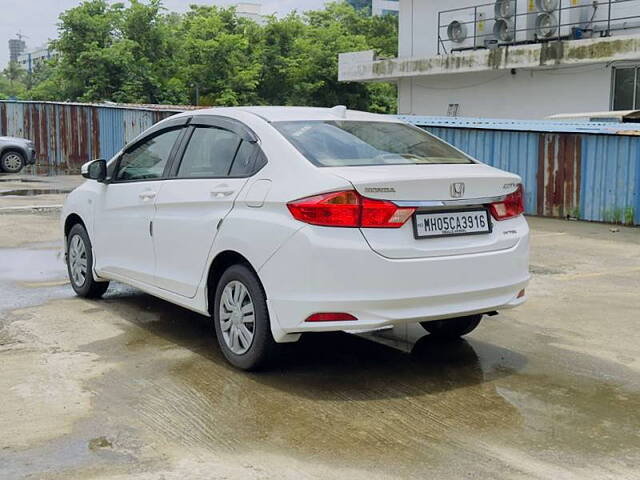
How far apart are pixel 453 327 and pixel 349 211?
5.70 ft

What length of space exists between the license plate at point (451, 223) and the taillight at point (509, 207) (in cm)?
10

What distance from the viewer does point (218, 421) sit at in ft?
14.6

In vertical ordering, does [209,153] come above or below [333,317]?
above

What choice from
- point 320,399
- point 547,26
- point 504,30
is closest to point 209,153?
point 320,399

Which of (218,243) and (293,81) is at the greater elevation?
(293,81)

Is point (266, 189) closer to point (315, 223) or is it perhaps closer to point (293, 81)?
point (315, 223)

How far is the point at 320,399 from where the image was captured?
482 centimetres

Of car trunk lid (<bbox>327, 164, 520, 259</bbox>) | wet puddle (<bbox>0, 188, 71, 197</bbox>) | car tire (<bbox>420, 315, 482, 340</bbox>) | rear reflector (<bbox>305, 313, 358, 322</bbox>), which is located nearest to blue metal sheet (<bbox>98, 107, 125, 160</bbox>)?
wet puddle (<bbox>0, 188, 71, 197</bbox>)

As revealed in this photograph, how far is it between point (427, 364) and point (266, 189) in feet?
5.17

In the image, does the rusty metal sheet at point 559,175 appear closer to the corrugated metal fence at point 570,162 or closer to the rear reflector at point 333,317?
the corrugated metal fence at point 570,162

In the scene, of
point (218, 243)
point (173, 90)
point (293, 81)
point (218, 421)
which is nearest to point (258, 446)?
point (218, 421)

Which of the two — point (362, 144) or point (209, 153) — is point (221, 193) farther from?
point (362, 144)

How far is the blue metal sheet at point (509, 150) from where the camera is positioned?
1396cm

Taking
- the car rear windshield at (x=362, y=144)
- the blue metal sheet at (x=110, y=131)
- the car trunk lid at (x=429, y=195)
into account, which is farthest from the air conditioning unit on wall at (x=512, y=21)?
the car trunk lid at (x=429, y=195)
